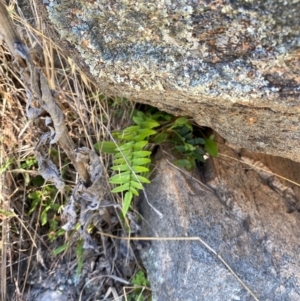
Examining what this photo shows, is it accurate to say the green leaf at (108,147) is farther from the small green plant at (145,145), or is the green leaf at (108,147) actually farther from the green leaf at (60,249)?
the green leaf at (60,249)

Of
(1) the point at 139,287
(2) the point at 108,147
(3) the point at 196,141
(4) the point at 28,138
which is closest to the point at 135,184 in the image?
(2) the point at 108,147

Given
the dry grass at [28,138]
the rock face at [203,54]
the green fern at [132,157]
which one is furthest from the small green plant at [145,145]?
the rock face at [203,54]

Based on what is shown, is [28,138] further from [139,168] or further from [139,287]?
[139,287]

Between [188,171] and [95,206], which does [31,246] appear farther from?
[188,171]

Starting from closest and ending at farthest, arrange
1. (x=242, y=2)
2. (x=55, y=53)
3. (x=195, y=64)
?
(x=242, y=2) < (x=195, y=64) < (x=55, y=53)

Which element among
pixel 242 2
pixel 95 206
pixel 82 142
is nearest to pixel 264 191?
pixel 95 206
